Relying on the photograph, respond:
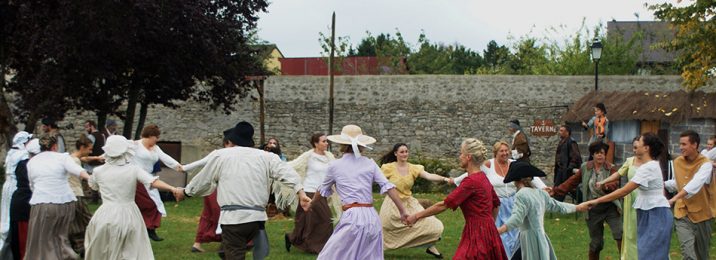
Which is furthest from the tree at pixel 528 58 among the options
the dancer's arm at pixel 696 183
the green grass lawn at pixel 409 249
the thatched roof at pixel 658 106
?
the dancer's arm at pixel 696 183

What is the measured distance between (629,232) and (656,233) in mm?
942

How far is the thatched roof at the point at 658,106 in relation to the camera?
22688mm

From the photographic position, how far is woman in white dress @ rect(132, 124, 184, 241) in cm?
1275

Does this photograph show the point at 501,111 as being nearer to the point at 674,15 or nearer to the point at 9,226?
the point at 674,15

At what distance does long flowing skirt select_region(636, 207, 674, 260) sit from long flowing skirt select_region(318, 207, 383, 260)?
8.69 ft

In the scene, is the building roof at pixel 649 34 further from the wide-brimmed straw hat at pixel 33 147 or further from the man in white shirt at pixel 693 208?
the wide-brimmed straw hat at pixel 33 147

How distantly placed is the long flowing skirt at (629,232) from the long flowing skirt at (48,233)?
5745mm

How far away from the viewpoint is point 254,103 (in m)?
28.6

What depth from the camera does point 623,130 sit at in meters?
23.6

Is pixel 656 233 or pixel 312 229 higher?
pixel 656 233

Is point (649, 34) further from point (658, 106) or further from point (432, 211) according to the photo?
point (432, 211)

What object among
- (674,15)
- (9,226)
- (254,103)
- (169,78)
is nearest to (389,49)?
(254,103)

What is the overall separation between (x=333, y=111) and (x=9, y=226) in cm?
1805

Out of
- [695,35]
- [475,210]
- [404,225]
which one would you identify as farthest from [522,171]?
[695,35]
